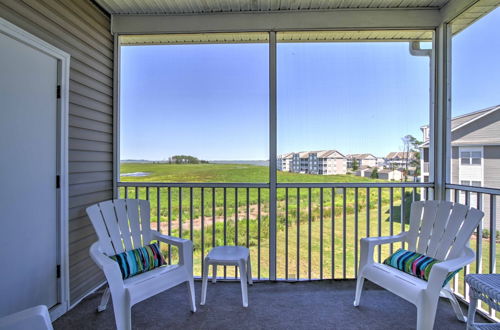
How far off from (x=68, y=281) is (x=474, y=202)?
373 centimetres

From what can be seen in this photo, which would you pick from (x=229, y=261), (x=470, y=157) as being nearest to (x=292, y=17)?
(x=470, y=157)

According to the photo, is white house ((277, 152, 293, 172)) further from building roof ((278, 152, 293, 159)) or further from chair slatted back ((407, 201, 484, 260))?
chair slatted back ((407, 201, 484, 260))

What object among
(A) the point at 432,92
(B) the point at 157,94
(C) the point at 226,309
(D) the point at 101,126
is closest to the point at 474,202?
(A) the point at 432,92

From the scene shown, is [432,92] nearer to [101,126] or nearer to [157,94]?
[157,94]

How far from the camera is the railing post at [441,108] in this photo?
260 centimetres

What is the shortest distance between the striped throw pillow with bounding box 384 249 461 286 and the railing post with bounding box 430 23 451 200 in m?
0.91

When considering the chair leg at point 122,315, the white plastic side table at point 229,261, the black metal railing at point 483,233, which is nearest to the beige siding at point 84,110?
the chair leg at point 122,315

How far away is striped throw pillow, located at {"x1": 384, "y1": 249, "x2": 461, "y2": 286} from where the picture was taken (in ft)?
6.42

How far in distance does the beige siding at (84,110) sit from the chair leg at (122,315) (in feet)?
2.89

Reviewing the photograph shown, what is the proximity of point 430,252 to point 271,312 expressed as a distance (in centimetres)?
143

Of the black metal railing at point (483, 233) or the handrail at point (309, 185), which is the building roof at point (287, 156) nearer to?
the handrail at point (309, 185)

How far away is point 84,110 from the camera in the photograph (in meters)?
2.42

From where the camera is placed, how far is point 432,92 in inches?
107

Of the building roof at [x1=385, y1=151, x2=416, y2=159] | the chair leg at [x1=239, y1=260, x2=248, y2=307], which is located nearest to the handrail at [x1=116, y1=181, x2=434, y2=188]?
the building roof at [x1=385, y1=151, x2=416, y2=159]
